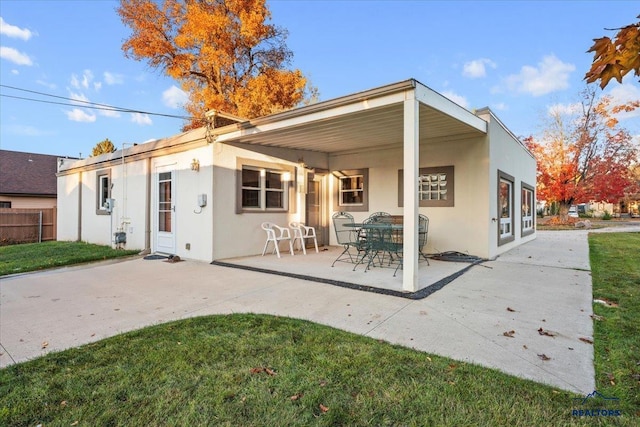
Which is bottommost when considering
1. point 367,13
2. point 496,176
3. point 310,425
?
point 310,425

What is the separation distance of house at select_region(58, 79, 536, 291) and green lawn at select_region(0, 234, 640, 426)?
10.9 feet

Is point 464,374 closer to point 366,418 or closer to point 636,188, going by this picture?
point 366,418

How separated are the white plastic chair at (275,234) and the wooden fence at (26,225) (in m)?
11.2

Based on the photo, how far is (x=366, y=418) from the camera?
1.84m

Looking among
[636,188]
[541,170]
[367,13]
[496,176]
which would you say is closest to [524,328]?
[496,176]

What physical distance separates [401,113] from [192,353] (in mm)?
4446

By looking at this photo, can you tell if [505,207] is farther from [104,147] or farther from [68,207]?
[104,147]

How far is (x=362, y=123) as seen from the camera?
19.4 feet

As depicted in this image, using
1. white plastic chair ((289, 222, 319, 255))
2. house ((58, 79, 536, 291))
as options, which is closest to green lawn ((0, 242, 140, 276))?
house ((58, 79, 536, 291))

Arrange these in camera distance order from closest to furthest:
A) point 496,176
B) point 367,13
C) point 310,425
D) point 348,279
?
point 310,425
point 348,279
point 496,176
point 367,13

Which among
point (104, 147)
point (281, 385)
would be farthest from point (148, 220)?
point (104, 147)

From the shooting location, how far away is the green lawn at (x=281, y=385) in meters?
1.84

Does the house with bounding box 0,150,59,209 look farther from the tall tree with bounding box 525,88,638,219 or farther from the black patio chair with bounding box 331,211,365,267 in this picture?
the tall tree with bounding box 525,88,638,219

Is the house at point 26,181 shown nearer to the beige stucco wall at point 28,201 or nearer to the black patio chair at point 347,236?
the beige stucco wall at point 28,201
